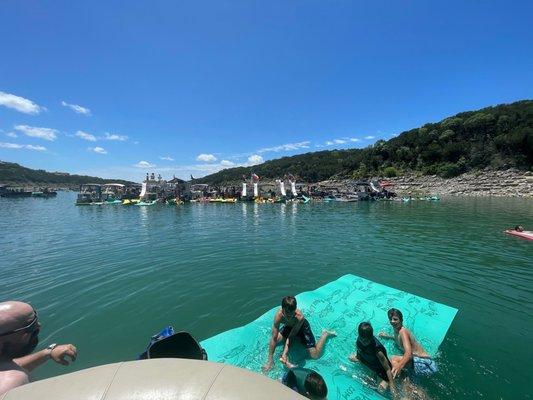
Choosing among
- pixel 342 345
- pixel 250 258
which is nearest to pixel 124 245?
pixel 250 258

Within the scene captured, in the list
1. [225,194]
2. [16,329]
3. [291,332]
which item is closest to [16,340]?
[16,329]

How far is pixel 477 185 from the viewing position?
56.9 metres

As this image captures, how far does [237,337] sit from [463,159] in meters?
74.0

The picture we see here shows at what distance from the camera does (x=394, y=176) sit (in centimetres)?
7538

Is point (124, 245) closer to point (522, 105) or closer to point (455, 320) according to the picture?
point (455, 320)

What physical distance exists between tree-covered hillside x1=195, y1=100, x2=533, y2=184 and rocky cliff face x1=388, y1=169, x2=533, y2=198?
2.57 metres

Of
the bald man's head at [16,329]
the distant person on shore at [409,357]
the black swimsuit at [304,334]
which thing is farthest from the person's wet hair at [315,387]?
the bald man's head at [16,329]

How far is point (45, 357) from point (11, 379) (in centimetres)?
80

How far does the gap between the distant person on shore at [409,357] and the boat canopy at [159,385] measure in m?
5.08

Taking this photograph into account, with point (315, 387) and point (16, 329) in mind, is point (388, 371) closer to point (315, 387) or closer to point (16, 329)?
point (315, 387)

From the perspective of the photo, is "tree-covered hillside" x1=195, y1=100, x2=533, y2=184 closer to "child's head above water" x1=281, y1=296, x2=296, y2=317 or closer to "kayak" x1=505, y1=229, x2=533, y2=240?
"kayak" x1=505, y1=229, x2=533, y2=240

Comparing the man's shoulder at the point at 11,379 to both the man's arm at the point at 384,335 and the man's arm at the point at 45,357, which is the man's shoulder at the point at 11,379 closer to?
the man's arm at the point at 45,357

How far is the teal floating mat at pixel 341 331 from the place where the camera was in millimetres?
5953

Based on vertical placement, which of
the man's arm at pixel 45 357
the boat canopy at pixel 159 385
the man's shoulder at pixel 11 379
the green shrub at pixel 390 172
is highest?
the green shrub at pixel 390 172
